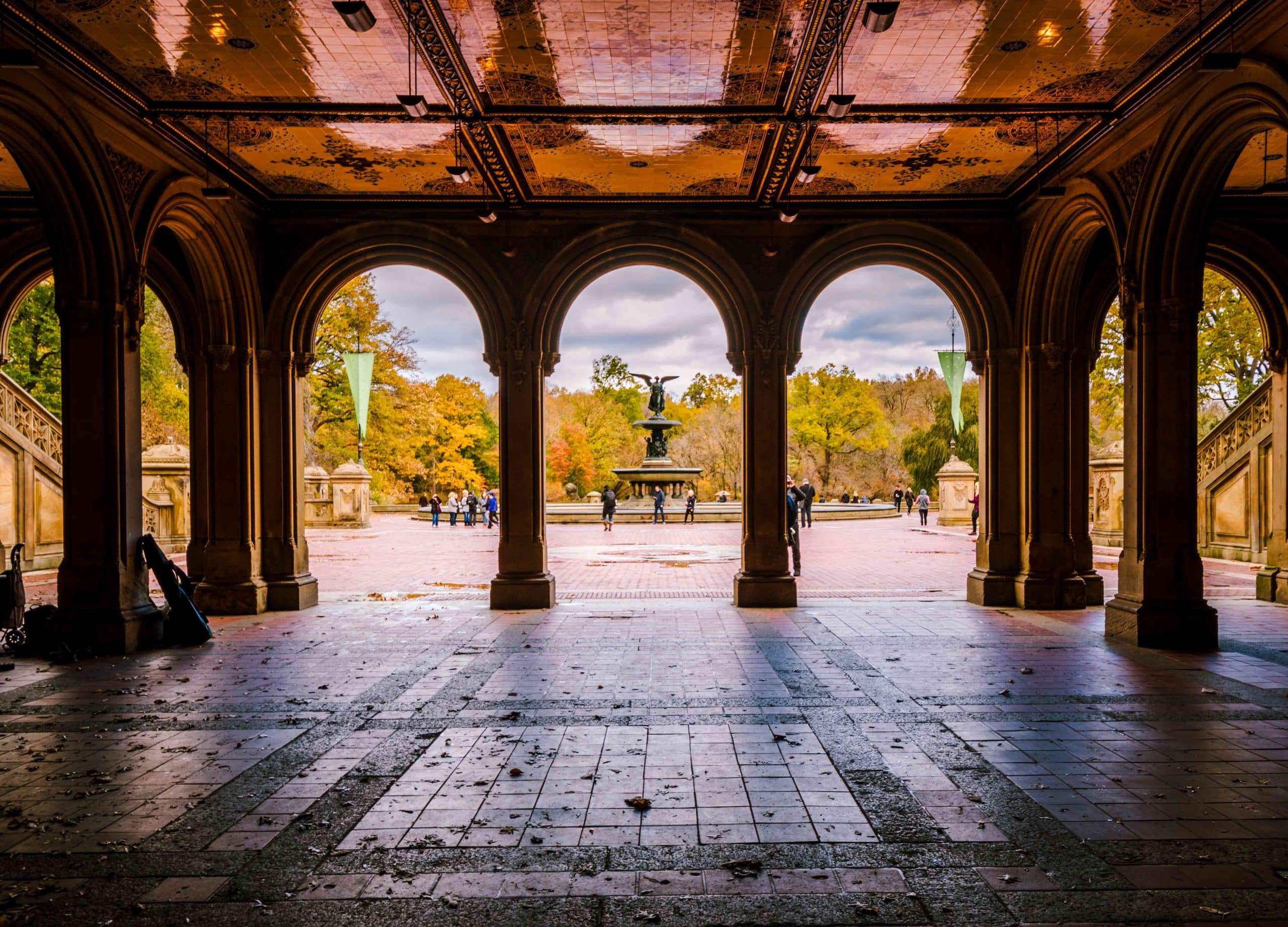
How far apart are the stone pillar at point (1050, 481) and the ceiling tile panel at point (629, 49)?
5602mm

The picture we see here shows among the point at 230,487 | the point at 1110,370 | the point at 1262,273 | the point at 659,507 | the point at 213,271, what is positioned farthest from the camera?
the point at 659,507

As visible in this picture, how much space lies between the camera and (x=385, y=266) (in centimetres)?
1125

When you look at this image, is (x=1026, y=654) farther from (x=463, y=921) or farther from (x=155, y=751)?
(x=155, y=751)

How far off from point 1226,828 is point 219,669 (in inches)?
289

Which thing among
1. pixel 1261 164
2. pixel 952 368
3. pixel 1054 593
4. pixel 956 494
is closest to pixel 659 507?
pixel 956 494

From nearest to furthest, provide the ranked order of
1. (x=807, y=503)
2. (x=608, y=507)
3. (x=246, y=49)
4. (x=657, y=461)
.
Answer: (x=246, y=49)
(x=807, y=503)
(x=608, y=507)
(x=657, y=461)

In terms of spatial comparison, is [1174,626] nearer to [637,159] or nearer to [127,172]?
[637,159]

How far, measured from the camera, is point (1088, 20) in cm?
652

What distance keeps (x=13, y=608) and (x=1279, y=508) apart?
1468 centimetres

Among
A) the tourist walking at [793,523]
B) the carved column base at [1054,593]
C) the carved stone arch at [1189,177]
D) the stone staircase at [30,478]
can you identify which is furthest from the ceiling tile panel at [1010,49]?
the stone staircase at [30,478]

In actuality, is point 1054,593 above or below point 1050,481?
below

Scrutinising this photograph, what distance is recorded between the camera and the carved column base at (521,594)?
11.1m

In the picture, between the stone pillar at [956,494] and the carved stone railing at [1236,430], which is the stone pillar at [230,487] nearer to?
the carved stone railing at [1236,430]

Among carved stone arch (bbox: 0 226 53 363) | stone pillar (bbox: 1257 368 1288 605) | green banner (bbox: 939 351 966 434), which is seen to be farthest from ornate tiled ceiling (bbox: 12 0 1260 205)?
green banner (bbox: 939 351 966 434)
